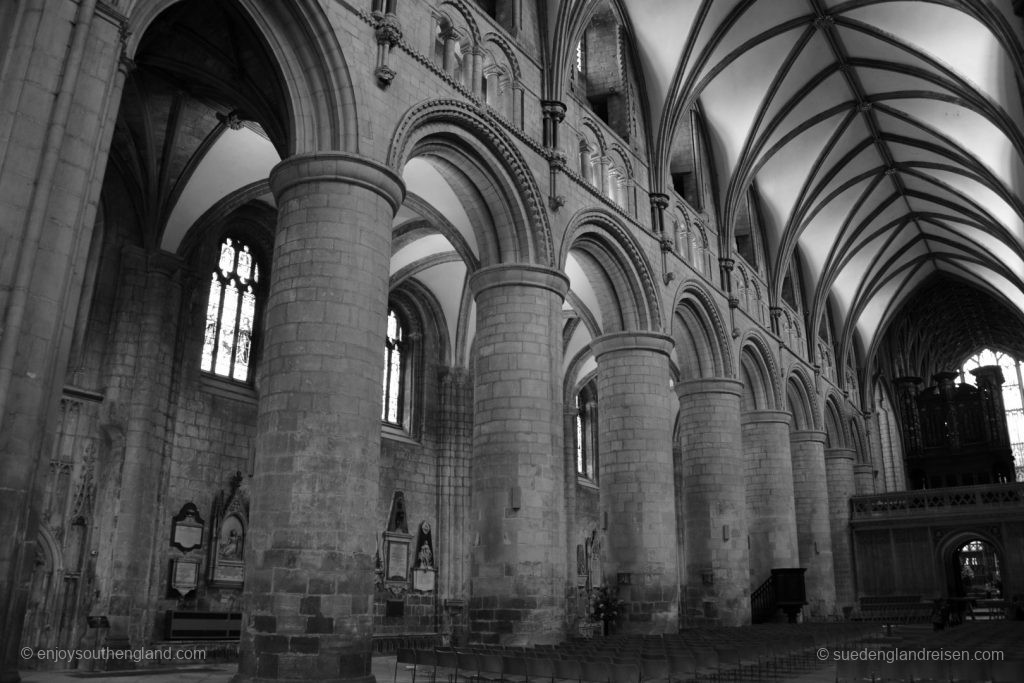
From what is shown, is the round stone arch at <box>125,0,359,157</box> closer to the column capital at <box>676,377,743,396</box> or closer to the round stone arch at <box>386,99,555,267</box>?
the round stone arch at <box>386,99,555,267</box>

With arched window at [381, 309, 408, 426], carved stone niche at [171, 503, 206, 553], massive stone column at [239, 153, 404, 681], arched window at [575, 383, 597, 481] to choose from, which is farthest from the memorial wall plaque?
arched window at [575, 383, 597, 481]

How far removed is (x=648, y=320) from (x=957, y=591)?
21968 millimetres

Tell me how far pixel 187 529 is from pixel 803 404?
73.4 ft

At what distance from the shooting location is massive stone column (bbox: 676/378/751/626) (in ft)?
66.7

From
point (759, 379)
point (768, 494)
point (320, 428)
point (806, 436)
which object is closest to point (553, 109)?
point (320, 428)

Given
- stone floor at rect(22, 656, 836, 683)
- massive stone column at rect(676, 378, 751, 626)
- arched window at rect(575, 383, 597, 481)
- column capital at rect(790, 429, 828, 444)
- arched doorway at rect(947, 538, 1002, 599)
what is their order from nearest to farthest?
stone floor at rect(22, 656, 836, 683), massive stone column at rect(676, 378, 751, 626), column capital at rect(790, 429, 828, 444), arched window at rect(575, 383, 597, 481), arched doorway at rect(947, 538, 1002, 599)

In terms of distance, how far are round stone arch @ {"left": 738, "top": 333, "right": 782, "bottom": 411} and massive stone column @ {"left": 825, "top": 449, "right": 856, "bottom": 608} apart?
7599 millimetres

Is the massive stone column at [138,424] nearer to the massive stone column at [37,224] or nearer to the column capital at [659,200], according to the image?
the massive stone column at [37,224]

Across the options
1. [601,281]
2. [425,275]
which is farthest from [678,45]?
[425,275]

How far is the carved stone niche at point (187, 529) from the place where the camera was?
1609 cm

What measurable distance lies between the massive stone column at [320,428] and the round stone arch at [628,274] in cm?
770

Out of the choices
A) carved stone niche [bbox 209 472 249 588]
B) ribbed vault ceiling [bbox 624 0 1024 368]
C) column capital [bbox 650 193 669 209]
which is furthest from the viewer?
ribbed vault ceiling [bbox 624 0 1024 368]

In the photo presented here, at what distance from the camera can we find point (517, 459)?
551 inches

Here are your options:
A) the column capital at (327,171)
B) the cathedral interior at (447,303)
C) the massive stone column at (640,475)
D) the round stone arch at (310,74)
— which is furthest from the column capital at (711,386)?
the round stone arch at (310,74)
